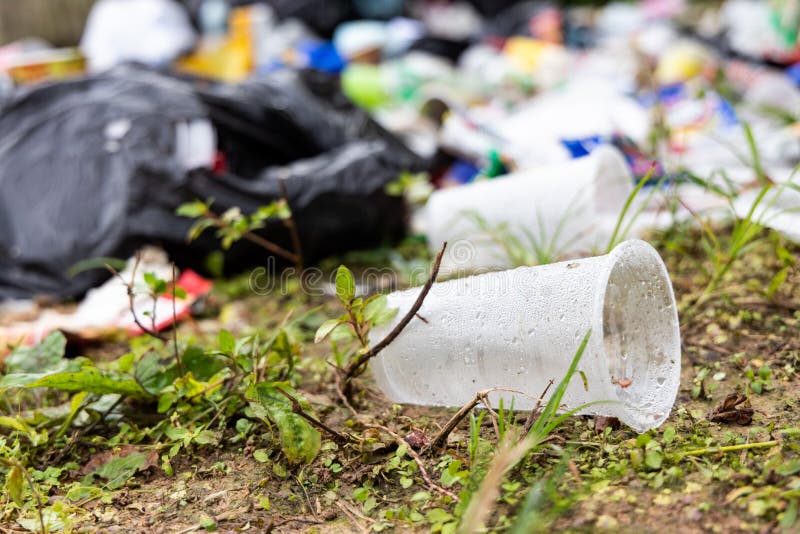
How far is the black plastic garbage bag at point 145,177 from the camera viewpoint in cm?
233

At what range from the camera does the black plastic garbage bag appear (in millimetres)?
2334

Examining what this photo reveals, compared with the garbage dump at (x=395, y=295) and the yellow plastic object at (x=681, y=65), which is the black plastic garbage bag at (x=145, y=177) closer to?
the garbage dump at (x=395, y=295)

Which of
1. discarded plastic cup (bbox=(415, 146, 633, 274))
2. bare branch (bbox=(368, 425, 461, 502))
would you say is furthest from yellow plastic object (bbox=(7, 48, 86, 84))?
bare branch (bbox=(368, 425, 461, 502))

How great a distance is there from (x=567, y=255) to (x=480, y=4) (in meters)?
4.78

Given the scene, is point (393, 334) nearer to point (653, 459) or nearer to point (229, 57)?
point (653, 459)

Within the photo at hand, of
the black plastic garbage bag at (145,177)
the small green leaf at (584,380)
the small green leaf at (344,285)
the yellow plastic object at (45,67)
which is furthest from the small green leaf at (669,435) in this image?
the yellow plastic object at (45,67)

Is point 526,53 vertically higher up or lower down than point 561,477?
higher up

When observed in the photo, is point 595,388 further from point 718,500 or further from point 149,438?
point 149,438

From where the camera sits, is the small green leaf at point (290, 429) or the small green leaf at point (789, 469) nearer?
the small green leaf at point (789, 469)

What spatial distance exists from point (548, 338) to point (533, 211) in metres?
0.88

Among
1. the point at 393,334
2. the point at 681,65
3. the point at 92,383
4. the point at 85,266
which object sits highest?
the point at 681,65

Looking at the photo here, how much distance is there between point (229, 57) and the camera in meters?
4.20

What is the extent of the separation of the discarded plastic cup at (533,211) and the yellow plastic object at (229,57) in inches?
91.1

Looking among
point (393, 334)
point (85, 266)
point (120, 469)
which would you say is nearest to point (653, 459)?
point (393, 334)
